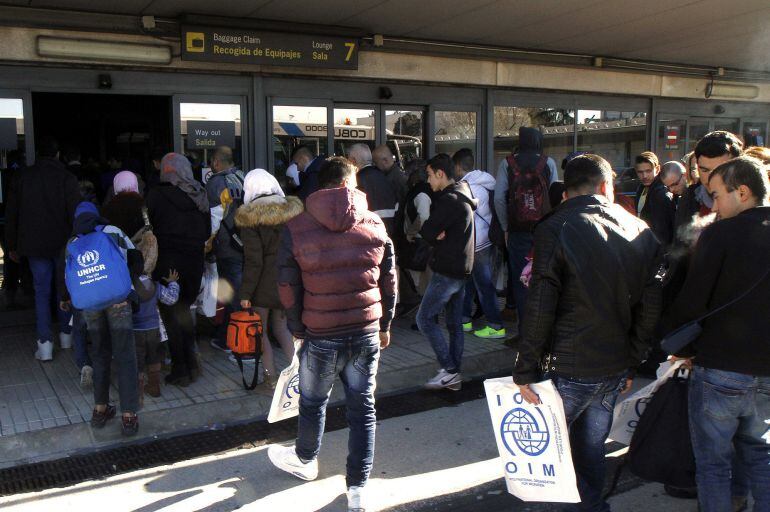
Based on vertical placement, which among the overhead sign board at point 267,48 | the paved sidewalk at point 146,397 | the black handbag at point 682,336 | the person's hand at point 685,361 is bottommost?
the paved sidewalk at point 146,397

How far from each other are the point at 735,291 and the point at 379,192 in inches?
181

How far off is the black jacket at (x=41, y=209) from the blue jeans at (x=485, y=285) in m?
3.72

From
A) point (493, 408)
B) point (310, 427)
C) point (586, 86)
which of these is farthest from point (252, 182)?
point (586, 86)

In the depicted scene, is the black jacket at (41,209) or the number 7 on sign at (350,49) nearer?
the black jacket at (41,209)

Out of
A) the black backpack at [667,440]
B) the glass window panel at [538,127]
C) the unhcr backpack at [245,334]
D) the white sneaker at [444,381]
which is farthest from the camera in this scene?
the glass window panel at [538,127]

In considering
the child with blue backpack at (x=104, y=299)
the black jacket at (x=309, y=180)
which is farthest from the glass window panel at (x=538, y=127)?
the child with blue backpack at (x=104, y=299)

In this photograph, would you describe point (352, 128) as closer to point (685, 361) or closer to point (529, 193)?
point (529, 193)

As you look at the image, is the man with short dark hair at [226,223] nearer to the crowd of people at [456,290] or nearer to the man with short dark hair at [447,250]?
the crowd of people at [456,290]

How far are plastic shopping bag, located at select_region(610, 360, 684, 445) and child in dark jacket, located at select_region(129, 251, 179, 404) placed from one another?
3.12 m

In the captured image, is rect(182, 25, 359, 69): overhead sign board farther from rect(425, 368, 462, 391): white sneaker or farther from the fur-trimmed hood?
rect(425, 368, 462, 391): white sneaker

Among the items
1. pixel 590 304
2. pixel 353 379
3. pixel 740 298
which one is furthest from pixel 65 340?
pixel 740 298

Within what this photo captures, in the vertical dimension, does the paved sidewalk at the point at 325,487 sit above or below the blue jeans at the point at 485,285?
below

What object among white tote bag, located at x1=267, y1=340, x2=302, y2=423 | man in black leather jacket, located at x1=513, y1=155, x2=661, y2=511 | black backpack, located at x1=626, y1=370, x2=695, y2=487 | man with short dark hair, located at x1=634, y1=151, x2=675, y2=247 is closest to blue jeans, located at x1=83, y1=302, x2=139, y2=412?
white tote bag, located at x1=267, y1=340, x2=302, y2=423

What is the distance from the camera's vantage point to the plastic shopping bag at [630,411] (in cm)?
347
